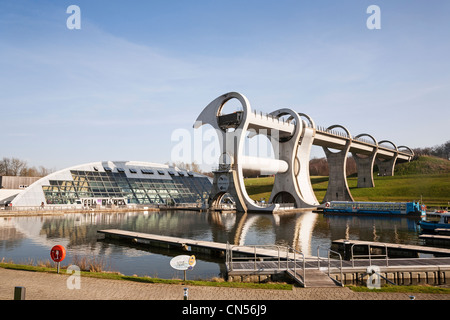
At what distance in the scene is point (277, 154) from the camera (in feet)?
224

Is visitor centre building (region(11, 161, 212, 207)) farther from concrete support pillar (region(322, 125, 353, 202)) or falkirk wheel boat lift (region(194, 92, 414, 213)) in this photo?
concrete support pillar (region(322, 125, 353, 202))

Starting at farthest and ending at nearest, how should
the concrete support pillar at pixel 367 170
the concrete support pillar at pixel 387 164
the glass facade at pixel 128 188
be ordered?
the concrete support pillar at pixel 387 164
the concrete support pillar at pixel 367 170
the glass facade at pixel 128 188

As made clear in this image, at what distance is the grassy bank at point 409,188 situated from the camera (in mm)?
71688

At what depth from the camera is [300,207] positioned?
212ft

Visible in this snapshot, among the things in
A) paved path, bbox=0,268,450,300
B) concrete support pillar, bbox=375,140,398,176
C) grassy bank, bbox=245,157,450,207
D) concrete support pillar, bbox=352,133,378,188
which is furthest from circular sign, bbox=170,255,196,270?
concrete support pillar, bbox=375,140,398,176

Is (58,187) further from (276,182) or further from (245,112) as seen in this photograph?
(276,182)

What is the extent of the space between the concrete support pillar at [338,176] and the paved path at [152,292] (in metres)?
66.4

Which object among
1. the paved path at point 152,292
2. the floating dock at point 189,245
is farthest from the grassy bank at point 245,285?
the floating dock at point 189,245

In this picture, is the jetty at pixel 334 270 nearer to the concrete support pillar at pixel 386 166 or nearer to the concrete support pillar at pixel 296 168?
the concrete support pillar at pixel 296 168

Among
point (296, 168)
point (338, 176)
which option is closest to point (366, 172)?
point (338, 176)

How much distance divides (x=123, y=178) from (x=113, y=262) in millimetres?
52360

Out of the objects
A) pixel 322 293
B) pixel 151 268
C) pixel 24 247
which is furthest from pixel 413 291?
pixel 24 247

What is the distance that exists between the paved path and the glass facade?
159 feet

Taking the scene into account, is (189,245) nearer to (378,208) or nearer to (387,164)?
(378,208)
